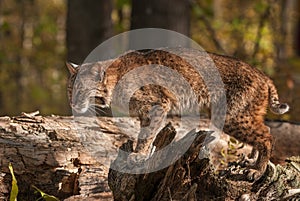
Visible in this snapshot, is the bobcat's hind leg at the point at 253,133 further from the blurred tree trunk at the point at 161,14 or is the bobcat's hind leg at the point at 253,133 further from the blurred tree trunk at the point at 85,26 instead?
the blurred tree trunk at the point at 85,26

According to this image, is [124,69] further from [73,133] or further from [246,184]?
[246,184]

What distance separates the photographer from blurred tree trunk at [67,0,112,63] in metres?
8.70

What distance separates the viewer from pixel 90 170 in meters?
4.89

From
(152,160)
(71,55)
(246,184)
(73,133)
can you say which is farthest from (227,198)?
(71,55)

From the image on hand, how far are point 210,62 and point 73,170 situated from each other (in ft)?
5.16

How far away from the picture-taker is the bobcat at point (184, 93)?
16.7 ft

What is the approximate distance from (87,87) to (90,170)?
75 centimetres

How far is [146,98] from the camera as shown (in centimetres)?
523

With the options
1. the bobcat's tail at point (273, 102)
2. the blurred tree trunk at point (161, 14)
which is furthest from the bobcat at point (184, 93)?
the blurred tree trunk at point (161, 14)

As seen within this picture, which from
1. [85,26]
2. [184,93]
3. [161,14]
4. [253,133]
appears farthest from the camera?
[85,26]

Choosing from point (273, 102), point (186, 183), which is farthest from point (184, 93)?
point (186, 183)

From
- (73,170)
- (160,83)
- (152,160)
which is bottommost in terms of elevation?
(73,170)

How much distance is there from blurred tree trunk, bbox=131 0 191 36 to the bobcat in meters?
2.76

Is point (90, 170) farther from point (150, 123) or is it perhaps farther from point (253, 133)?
point (253, 133)
